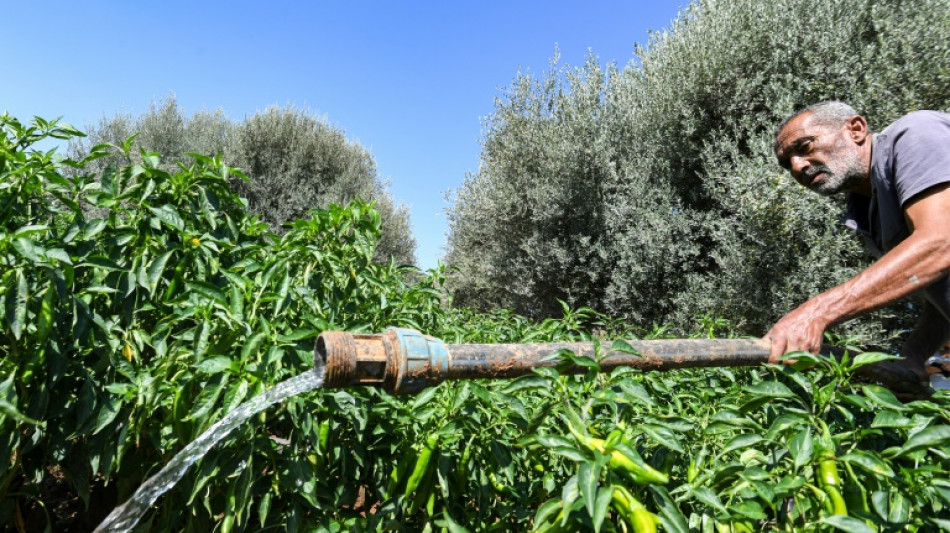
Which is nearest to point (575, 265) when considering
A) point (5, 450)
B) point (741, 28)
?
point (741, 28)

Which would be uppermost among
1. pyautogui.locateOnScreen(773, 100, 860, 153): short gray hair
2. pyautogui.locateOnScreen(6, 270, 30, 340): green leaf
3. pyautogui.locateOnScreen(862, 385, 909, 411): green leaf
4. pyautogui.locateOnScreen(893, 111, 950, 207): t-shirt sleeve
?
pyautogui.locateOnScreen(773, 100, 860, 153): short gray hair

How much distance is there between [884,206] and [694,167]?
20.5 ft

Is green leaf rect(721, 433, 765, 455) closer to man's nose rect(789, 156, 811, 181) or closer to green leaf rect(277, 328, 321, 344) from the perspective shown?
green leaf rect(277, 328, 321, 344)

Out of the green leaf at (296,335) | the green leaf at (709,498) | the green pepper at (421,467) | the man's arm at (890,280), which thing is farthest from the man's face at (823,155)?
the green leaf at (296,335)

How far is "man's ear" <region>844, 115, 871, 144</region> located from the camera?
1.94 metres

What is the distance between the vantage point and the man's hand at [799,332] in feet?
4.47

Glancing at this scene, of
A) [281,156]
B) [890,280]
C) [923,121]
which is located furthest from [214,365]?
[281,156]

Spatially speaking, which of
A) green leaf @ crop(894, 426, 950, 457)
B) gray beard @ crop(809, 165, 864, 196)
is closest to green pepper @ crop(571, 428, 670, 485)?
green leaf @ crop(894, 426, 950, 457)

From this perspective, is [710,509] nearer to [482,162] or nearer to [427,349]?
[427,349]

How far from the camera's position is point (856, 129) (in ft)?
6.37

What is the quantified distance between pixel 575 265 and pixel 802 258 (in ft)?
→ 10.7

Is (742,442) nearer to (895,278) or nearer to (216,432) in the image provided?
(895,278)

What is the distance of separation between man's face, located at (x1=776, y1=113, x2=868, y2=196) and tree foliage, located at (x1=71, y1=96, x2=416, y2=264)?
40.2 ft

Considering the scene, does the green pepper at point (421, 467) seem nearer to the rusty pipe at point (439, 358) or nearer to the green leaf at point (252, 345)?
the rusty pipe at point (439, 358)
